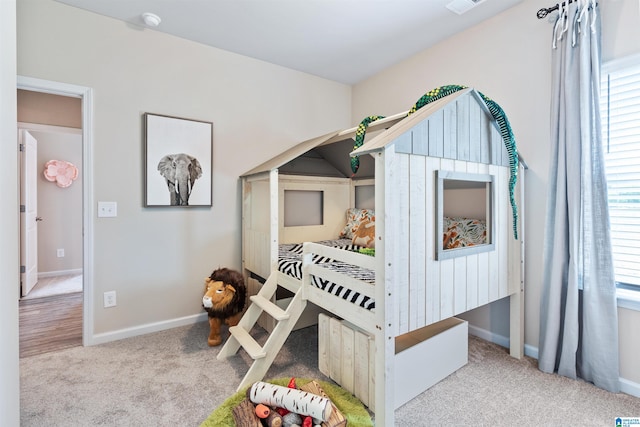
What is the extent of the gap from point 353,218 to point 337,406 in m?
1.92

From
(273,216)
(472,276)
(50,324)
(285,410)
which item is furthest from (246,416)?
(50,324)

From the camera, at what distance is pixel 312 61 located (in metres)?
3.04

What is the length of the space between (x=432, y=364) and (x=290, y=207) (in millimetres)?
1908

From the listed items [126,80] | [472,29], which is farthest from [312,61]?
[126,80]

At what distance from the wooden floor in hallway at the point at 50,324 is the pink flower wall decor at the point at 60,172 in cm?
187

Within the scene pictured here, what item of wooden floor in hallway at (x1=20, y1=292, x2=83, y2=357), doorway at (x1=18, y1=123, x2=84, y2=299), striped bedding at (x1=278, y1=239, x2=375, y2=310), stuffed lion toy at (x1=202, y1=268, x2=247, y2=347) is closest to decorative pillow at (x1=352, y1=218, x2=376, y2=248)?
striped bedding at (x1=278, y1=239, x2=375, y2=310)

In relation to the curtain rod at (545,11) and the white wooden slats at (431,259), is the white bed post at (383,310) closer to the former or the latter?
the white wooden slats at (431,259)

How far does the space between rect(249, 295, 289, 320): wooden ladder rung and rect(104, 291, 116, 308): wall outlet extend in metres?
1.16

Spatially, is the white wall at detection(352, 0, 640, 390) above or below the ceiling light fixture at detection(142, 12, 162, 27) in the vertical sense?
below

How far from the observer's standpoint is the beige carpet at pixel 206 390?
1548mm

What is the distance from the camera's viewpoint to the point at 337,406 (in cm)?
162

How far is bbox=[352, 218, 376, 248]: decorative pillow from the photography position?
2.79m

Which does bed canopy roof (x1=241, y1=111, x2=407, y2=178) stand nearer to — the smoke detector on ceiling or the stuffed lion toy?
the stuffed lion toy

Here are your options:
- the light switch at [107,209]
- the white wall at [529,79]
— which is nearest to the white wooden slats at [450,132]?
the white wall at [529,79]
